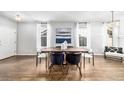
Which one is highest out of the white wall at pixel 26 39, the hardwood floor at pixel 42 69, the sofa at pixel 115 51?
the white wall at pixel 26 39

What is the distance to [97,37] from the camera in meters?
2.26

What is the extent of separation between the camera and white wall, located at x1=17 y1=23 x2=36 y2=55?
222 centimetres

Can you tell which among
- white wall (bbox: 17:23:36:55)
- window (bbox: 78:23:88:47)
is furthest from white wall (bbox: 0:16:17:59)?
window (bbox: 78:23:88:47)

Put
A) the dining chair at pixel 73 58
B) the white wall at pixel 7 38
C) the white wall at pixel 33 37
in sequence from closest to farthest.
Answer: the white wall at pixel 33 37 → the white wall at pixel 7 38 → the dining chair at pixel 73 58

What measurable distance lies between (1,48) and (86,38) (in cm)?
181

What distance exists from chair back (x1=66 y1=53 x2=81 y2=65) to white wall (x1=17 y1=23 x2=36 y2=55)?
110 cm

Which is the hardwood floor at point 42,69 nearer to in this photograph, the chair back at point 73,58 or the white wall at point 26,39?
the white wall at point 26,39

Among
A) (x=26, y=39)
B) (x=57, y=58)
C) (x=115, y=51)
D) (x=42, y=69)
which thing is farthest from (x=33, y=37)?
(x=115, y=51)

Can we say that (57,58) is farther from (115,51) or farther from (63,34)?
(115,51)

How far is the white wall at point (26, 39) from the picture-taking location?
2221 mm

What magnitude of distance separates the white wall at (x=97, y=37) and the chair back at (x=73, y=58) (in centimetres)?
84

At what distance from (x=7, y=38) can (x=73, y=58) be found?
160 centimetres

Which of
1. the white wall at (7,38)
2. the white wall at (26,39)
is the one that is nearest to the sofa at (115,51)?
the white wall at (26,39)
